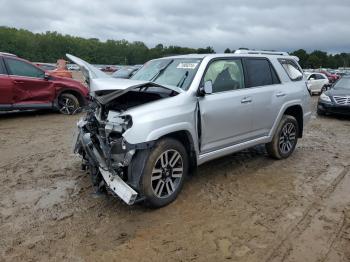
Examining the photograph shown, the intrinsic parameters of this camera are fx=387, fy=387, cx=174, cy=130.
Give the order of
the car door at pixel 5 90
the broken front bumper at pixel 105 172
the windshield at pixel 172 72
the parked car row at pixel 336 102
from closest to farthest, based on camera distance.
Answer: the broken front bumper at pixel 105 172 < the windshield at pixel 172 72 < the car door at pixel 5 90 < the parked car row at pixel 336 102

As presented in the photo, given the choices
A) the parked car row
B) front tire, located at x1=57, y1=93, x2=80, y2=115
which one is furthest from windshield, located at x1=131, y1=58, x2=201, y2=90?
the parked car row

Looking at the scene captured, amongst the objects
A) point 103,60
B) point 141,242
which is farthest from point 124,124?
point 103,60

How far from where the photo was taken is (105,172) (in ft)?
15.1

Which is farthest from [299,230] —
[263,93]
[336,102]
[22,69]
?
[336,102]

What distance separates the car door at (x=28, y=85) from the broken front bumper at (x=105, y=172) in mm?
5711

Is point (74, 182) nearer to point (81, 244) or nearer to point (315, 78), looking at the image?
point (81, 244)

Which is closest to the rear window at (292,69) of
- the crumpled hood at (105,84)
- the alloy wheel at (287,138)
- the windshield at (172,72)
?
the alloy wheel at (287,138)

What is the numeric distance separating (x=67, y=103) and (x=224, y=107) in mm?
7325

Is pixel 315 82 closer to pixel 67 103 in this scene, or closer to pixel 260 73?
pixel 67 103

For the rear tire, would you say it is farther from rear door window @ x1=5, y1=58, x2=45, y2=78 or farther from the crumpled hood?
the crumpled hood

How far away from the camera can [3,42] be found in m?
105

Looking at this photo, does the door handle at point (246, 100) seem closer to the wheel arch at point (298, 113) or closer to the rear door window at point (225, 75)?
the rear door window at point (225, 75)

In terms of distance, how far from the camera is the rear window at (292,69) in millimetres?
6945

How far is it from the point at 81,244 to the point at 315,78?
22938 millimetres
